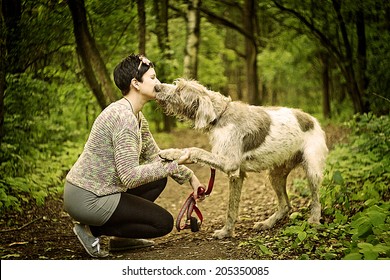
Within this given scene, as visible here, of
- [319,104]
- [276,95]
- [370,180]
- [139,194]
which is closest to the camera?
[139,194]

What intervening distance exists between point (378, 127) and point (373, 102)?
1.67 meters

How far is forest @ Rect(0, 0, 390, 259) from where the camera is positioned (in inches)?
141

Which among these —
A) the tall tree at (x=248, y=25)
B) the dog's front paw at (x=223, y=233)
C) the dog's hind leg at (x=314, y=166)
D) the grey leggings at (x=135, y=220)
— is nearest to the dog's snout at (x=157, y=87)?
the grey leggings at (x=135, y=220)

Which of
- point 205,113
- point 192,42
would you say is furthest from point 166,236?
point 192,42

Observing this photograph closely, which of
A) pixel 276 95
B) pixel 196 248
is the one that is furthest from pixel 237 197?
pixel 276 95

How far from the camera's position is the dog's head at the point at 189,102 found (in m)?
3.67

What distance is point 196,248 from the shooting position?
3609 mm

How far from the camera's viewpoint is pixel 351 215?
401cm

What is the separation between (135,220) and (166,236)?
66 cm

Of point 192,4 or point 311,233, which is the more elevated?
point 192,4

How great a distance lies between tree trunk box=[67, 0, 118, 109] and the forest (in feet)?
0.03

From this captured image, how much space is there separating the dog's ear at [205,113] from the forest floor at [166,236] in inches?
37.9
